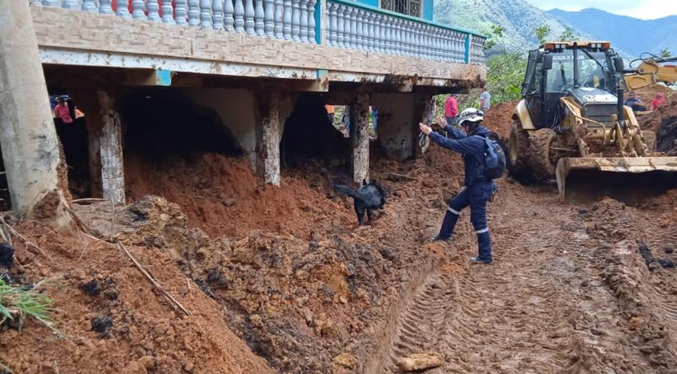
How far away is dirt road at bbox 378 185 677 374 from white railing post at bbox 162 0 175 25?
370 centimetres

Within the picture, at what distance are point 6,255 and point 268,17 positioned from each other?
494cm

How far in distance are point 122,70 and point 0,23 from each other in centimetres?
288

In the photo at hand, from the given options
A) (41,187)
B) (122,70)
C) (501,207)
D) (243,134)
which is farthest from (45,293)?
(501,207)

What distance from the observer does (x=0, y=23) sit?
3.59m

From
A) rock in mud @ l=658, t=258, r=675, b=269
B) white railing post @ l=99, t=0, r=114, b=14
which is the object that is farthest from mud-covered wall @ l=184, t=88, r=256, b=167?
rock in mud @ l=658, t=258, r=675, b=269

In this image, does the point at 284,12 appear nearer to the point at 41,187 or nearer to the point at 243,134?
the point at 243,134

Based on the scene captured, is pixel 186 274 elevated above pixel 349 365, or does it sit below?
above

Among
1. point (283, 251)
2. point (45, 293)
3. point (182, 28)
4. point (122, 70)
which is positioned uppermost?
point (182, 28)

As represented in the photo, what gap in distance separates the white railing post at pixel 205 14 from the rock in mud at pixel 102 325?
420 centimetres

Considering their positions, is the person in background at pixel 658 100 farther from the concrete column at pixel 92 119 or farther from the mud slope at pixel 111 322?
the mud slope at pixel 111 322

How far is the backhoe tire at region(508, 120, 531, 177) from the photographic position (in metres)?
12.8

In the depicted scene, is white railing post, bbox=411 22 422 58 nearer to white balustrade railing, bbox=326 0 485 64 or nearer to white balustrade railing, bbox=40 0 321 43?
white balustrade railing, bbox=326 0 485 64

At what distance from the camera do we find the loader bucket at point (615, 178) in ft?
33.9

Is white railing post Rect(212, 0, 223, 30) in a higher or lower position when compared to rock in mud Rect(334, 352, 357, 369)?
higher
